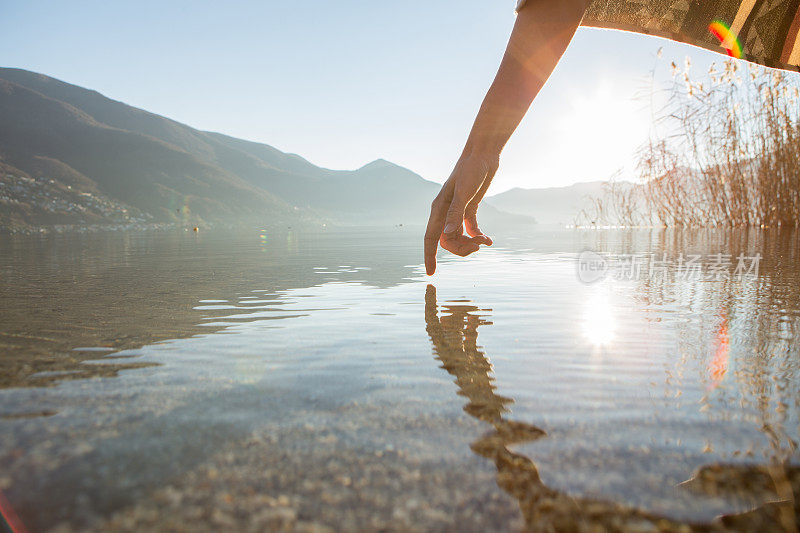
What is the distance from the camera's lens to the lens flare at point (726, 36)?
179 cm

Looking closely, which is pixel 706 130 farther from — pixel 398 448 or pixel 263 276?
pixel 398 448

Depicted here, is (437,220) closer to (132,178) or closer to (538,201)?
(132,178)

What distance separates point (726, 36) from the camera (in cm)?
182

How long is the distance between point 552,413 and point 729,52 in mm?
1915

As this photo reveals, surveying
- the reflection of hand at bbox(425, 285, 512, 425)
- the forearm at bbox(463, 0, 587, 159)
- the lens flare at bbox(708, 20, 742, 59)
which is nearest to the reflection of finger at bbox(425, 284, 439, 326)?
the reflection of hand at bbox(425, 285, 512, 425)

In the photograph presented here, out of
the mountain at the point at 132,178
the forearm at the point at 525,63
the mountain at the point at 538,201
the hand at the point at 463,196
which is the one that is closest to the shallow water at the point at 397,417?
the hand at the point at 463,196

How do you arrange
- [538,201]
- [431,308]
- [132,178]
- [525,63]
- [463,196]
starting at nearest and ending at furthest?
[525,63], [463,196], [431,308], [132,178], [538,201]

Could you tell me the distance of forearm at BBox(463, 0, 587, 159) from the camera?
1.42m

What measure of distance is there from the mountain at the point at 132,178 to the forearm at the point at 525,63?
42.7 meters

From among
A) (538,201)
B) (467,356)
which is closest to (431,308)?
(467,356)

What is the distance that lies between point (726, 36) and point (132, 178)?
3295 inches

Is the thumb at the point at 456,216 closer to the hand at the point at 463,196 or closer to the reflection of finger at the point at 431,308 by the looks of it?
the hand at the point at 463,196

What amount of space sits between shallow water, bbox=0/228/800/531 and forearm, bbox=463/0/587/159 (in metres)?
0.74

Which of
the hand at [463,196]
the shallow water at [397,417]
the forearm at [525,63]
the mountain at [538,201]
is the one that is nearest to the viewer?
the shallow water at [397,417]
